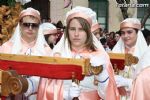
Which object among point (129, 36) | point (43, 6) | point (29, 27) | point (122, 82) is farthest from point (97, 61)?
point (43, 6)

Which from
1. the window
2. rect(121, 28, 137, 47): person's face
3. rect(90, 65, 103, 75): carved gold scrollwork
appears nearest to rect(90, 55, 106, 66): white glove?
rect(90, 65, 103, 75): carved gold scrollwork

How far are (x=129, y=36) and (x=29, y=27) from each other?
1.90 m

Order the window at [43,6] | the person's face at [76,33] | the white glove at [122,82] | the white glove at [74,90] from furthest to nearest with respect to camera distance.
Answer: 1. the window at [43,6]
2. the white glove at [122,82]
3. the person's face at [76,33]
4. the white glove at [74,90]

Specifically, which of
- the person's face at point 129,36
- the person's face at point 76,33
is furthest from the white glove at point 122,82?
the person's face at point 76,33

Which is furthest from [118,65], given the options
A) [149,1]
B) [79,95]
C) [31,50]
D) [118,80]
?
[149,1]

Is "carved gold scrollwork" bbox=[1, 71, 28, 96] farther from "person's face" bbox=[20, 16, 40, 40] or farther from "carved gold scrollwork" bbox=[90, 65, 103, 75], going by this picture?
"person's face" bbox=[20, 16, 40, 40]

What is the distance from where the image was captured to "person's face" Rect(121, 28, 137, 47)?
7.40 m

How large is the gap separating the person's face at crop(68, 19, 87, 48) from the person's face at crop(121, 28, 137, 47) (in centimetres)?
208

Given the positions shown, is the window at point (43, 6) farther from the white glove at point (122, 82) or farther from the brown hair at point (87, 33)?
the brown hair at point (87, 33)

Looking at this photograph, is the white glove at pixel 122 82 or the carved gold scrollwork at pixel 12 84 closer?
the carved gold scrollwork at pixel 12 84

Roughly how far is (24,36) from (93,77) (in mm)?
1157

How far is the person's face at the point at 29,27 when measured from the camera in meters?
6.04

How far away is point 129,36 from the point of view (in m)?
7.45

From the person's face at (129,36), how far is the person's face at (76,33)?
2076 mm
